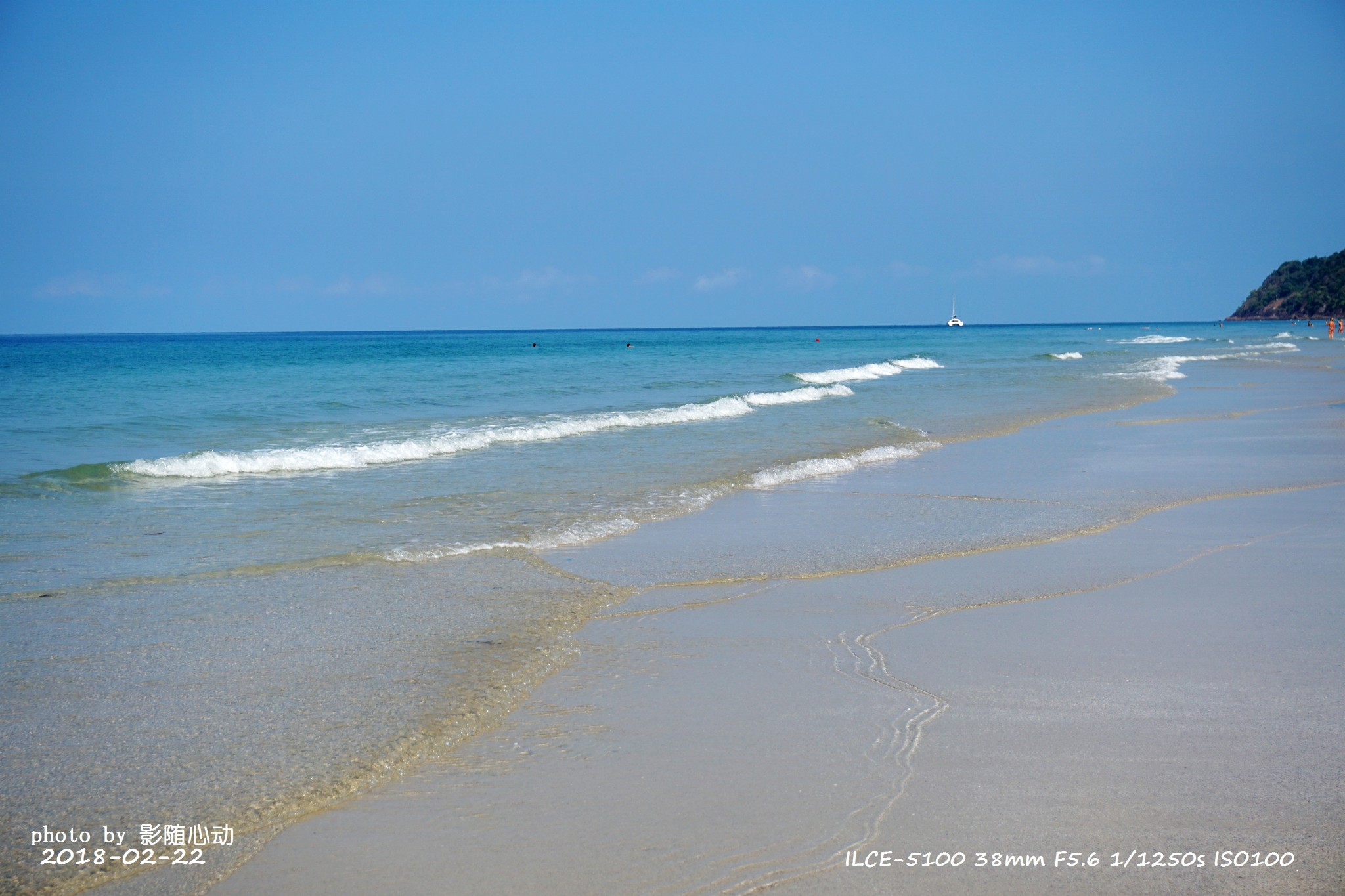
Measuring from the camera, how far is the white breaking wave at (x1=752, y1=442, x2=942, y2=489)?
1161cm

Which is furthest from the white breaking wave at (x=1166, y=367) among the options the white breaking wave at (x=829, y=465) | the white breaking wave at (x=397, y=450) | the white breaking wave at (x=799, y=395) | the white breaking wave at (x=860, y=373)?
the white breaking wave at (x=829, y=465)

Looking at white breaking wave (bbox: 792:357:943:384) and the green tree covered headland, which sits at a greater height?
→ the green tree covered headland

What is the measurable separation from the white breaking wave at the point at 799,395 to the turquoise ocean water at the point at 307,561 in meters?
0.25

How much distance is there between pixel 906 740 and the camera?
387cm

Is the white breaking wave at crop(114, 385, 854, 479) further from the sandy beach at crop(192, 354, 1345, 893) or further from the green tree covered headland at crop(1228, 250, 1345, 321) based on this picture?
the green tree covered headland at crop(1228, 250, 1345, 321)

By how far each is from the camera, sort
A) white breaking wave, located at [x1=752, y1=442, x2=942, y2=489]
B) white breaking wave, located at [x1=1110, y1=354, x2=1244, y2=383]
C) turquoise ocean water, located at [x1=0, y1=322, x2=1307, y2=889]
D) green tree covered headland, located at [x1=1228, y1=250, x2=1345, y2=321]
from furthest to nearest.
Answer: green tree covered headland, located at [x1=1228, y1=250, x2=1345, y2=321] < white breaking wave, located at [x1=1110, y1=354, x2=1244, y2=383] < white breaking wave, located at [x1=752, y1=442, x2=942, y2=489] < turquoise ocean water, located at [x1=0, y1=322, x2=1307, y2=889]

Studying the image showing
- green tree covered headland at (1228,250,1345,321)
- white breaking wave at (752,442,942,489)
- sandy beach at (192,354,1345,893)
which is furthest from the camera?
green tree covered headland at (1228,250,1345,321)

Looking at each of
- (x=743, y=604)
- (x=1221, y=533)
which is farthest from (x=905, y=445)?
(x=743, y=604)

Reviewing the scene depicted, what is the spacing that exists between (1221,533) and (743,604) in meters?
4.66

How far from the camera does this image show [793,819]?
128 inches

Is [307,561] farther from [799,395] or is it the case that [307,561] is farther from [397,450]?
[799,395]

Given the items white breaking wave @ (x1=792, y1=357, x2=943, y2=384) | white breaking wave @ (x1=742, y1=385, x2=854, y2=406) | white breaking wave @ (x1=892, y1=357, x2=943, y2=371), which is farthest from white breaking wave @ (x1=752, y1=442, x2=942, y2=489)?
white breaking wave @ (x1=892, y1=357, x2=943, y2=371)

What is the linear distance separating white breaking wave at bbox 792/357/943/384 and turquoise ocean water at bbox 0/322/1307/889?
11067mm

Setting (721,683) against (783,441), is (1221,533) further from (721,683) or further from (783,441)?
(783,441)
